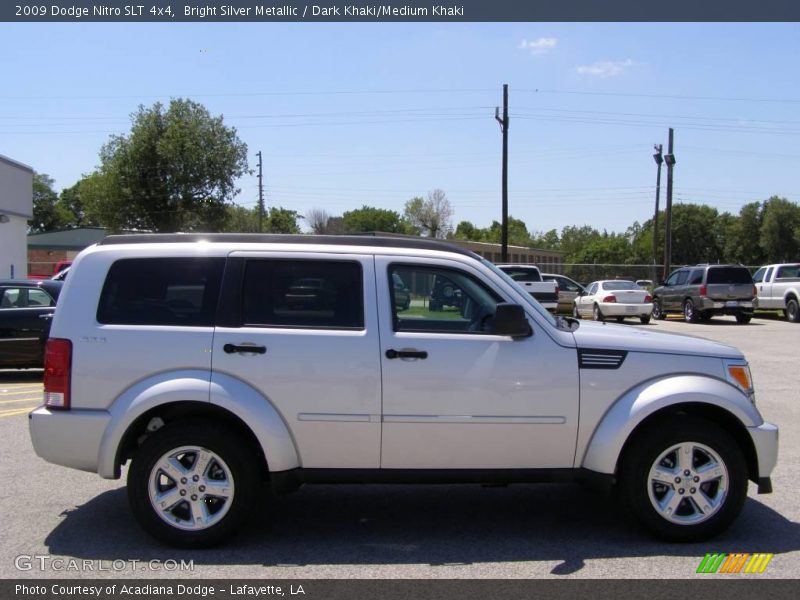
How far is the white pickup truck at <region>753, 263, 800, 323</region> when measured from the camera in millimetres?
24656

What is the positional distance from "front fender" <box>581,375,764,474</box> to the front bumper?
0.19ft

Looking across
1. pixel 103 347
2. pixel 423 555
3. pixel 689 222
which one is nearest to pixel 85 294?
pixel 103 347

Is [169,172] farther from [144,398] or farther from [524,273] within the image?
[144,398]

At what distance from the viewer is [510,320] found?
15.5 ft

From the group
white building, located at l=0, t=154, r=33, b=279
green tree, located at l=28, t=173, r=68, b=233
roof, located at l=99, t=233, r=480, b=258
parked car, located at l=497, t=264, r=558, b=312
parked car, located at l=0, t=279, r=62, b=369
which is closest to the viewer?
roof, located at l=99, t=233, r=480, b=258

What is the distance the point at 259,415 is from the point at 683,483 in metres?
2.79

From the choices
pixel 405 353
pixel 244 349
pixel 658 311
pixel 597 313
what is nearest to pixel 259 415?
pixel 244 349

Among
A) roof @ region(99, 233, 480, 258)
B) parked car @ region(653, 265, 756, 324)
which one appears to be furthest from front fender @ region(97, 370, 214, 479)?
parked car @ region(653, 265, 756, 324)

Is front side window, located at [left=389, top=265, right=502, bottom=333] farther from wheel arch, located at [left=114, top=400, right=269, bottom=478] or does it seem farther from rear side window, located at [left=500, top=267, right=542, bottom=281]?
rear side window, located at [left=500, top=267, right=542, bottom=281]

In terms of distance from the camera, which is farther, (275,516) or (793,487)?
(793,487)

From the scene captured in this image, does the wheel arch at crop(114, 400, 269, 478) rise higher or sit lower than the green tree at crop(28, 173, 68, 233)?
lower
